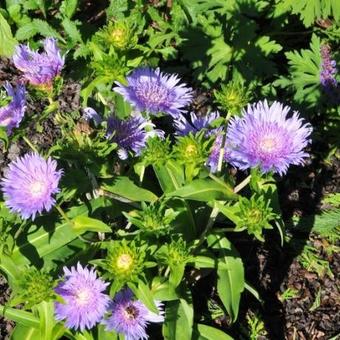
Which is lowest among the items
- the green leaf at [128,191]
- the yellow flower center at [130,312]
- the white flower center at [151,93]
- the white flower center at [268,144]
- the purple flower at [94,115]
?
the yellow flower center at [130,312]

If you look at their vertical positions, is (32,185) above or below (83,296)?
above

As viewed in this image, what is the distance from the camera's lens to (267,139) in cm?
238

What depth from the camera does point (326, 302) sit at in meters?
3.37

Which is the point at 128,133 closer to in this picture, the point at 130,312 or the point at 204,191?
the point at 204,191

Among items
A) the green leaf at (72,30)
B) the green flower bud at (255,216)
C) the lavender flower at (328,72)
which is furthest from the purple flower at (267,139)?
the green leaf at (72,30)

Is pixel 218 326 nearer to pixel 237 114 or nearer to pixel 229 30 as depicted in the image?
pixel 237 114

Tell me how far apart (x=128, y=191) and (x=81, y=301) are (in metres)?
0.50

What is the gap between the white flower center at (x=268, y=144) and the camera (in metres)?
2.35

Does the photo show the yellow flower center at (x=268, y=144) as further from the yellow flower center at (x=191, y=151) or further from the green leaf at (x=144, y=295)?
the green leaf at (x=144, y=295)

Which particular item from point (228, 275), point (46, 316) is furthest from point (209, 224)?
point (46, 316)

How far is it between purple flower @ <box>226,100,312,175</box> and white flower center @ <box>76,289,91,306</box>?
70 cm

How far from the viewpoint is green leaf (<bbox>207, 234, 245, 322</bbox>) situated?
2.72 m

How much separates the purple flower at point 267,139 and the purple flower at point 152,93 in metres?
0.29

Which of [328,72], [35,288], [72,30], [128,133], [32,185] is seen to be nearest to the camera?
[35,288]
